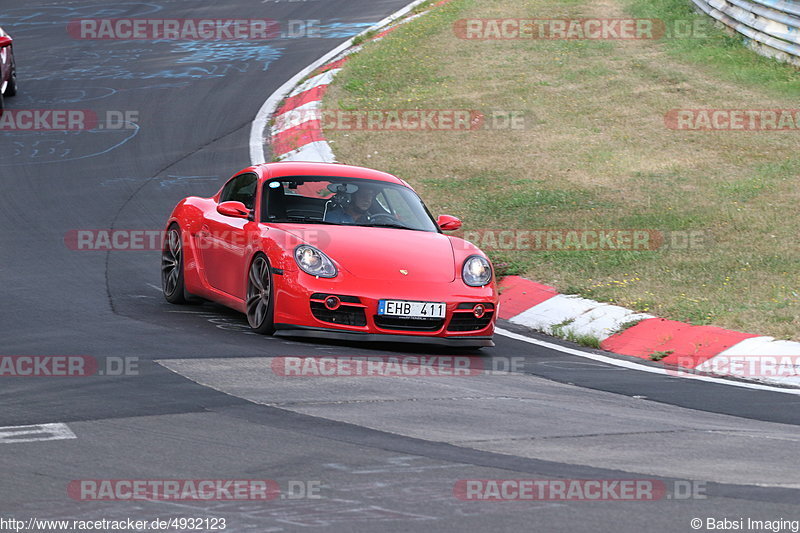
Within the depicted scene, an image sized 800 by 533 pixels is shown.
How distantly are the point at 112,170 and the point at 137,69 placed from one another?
727 cm

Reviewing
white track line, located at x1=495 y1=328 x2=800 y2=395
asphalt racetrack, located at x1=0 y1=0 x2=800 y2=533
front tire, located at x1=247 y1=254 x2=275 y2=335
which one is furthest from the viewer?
front tire, located at x1=247 y1=254 x2=275 y2=335

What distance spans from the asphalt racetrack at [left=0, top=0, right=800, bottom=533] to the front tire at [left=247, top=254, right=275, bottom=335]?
0.15 metres

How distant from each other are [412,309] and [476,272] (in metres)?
0.74

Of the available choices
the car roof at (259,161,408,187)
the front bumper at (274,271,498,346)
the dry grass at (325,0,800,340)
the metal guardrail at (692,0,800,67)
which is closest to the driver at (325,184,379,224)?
the car roof at (259,161,408,187)

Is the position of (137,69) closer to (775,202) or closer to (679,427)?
(775,202)

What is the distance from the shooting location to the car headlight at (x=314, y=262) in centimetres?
893

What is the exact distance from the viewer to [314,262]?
353 inches

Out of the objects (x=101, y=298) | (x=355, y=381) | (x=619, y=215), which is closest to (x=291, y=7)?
(x=619, y=215)

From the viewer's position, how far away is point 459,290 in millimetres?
9109

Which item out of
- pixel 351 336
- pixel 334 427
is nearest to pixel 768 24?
pixel 351 336

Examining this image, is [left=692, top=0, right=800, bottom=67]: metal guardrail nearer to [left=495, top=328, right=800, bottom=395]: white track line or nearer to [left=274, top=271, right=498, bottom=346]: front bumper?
[left=495, top=328, right=800, bottom=395]: white track line

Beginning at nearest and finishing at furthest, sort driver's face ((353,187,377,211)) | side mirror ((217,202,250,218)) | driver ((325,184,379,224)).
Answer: side mirror ((217,202,250,218)) < driver ((325,184,379,224)) < driver's face ((353,187,377,211))

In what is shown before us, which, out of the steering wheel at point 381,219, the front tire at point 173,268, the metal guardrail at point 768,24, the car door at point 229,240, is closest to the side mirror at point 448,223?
the steering wheel at point 381,219

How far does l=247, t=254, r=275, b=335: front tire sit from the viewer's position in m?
9.05
